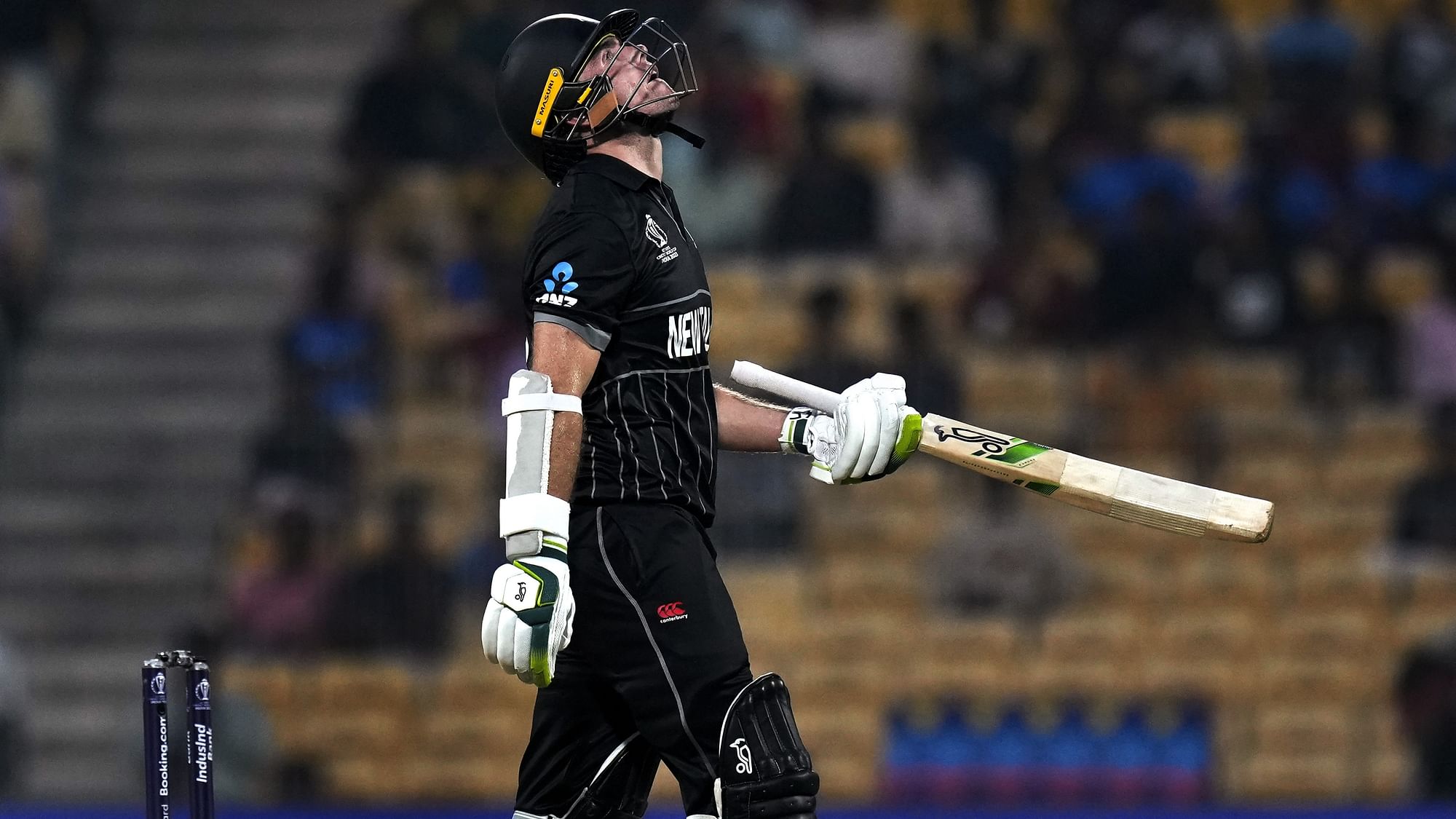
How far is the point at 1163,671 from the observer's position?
8062mm

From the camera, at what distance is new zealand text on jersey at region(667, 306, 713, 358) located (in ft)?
13.1

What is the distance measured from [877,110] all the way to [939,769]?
3467mm

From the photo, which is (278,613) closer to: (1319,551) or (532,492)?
(1319,551)

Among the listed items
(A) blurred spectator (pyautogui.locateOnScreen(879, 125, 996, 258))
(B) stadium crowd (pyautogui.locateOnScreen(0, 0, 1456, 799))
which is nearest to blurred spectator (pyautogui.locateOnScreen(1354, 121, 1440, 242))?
(B) stadium crowd (pyautogui.locateOnScreen(0, 0, 1456, 799))

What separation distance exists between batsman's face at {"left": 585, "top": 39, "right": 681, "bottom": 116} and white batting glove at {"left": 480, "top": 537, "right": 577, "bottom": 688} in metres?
0.92

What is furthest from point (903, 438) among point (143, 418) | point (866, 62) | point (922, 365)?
point (143, 418)

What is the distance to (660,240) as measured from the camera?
13.1 feet

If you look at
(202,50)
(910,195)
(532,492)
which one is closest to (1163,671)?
(910,195)

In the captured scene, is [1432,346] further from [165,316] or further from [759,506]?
[165,316]

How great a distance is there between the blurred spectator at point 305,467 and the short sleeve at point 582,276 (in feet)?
15.8

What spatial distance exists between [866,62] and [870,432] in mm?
6254

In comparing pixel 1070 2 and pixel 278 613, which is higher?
pixel 1070 2

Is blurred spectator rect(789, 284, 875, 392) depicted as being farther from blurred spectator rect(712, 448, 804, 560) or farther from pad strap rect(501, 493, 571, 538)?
pad strap rect(501, 493, 571, 538)

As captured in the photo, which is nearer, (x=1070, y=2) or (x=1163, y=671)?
(x=1163, y=671)
